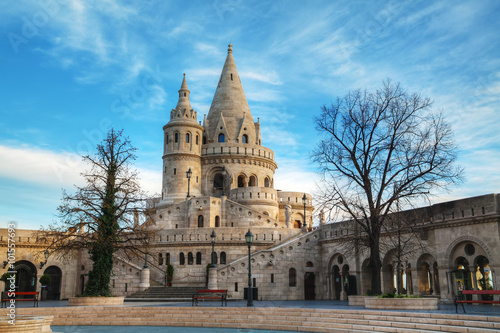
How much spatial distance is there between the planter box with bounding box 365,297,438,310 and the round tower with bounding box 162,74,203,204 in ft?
105

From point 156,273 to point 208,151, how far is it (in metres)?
20.1

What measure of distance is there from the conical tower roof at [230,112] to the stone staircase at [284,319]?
1440 inches

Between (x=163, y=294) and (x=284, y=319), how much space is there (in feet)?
49.0

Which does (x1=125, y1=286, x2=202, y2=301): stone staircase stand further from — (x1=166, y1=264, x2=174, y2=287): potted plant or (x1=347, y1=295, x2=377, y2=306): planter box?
(x1=347, y1=295, x2=377, y2=306): planter box

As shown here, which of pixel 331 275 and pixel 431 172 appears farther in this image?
pixel 331 275

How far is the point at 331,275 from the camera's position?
112ft

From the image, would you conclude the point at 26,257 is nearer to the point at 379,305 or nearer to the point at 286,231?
the point at 286,231

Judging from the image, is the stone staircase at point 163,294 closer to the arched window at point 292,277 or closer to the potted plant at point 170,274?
the potted plant at point 170,274

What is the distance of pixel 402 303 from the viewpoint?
1919cm

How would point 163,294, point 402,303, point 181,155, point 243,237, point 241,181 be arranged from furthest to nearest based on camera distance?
point 241,181, point 181,155, point 243,237, point 163,294, point 402,303

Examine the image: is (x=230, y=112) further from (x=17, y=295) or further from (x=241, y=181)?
(x=17, y=295)

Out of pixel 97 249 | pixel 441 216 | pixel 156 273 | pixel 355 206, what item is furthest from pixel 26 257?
pixel 441 216

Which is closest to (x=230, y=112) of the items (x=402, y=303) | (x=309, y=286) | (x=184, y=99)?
(x=184, y=99)

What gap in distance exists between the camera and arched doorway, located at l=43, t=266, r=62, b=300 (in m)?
37.0
